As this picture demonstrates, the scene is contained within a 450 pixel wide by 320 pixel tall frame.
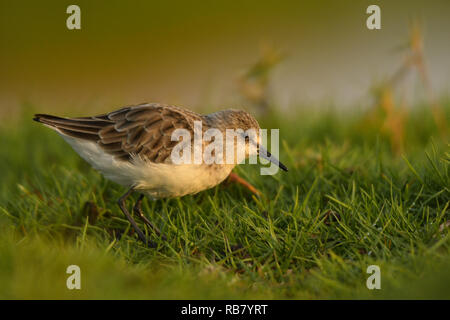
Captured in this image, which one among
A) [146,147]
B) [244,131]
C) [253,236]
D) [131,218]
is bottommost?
[253,236]

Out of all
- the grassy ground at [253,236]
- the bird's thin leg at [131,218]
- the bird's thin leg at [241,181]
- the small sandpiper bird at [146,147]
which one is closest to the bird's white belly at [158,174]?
the small sandpiper bird at [146,147]

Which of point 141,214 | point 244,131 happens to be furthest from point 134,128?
point 244,131

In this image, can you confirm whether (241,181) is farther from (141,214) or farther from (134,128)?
(134,128)

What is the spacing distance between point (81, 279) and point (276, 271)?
173 cm

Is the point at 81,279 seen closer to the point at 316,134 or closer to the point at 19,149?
the point at 19,149

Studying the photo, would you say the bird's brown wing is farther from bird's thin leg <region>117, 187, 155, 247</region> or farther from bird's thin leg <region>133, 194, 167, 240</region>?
bird's thin leg <region>133, 194, 167, 240</region>

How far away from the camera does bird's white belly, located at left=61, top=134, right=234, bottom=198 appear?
5.36m

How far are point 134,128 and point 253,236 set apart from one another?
190cm

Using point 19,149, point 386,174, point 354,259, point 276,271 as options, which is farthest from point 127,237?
point 19,149

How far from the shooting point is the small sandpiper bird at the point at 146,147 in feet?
17.8

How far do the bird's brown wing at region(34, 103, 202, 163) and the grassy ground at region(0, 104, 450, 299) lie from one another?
72cm

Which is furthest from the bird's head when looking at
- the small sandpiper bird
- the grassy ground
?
the grassy ground

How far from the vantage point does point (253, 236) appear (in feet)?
16.5
